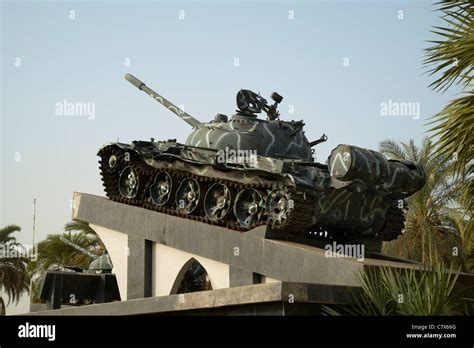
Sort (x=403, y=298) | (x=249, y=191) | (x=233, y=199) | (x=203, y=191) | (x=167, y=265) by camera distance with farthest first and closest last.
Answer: (x=203, y=191) → (x=167, y=265) → (x=233, y=199) → (x=249, y=191) → (x=403, y=298)

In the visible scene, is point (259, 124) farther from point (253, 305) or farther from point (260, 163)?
point (253, 305)

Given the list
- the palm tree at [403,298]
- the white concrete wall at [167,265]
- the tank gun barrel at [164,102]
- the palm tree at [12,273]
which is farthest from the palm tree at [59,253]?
the palm tree at [403,298]

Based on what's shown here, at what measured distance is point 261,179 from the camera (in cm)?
2011

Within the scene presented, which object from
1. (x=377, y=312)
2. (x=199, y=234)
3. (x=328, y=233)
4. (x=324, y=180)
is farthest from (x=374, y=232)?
(x=377, y=312)

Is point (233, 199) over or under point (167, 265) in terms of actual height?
over

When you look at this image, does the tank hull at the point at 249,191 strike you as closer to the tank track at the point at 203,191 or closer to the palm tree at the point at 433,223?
the tank track at the point at 203,191

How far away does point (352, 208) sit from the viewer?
21016mm

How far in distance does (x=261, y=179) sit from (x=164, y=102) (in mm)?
7940

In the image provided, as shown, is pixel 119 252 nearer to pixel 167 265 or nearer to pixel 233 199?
pixel 167 265

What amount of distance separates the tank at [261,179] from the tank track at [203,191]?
0.08 ft

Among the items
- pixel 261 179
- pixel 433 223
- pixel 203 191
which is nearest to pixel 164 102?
pixel 203 191

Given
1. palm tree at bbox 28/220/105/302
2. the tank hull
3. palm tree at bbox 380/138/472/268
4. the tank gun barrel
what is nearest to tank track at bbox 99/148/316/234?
the tank hull

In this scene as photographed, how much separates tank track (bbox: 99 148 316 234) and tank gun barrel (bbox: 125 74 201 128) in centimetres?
252

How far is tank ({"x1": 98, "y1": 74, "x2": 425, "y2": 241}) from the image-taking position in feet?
63.9
